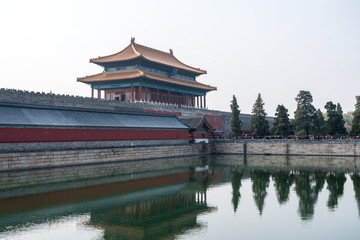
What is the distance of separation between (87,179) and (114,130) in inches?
484

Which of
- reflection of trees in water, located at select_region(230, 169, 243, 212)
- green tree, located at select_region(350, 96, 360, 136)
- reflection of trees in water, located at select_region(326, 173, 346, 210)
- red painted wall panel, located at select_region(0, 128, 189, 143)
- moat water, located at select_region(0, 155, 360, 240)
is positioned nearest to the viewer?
moat water, located at select_region(0, 155, 360, 240)

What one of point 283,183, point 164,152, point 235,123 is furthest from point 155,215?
point 235,123

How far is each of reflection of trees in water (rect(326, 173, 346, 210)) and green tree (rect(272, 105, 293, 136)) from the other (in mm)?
20914

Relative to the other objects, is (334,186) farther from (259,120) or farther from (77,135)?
(259,120)

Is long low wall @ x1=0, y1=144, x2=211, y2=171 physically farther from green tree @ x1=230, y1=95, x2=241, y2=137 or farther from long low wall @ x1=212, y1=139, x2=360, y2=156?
green tree @ x1=230, y1=95, x2=241, y2=137

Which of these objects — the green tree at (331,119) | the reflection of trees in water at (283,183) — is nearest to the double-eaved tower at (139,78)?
the green tree at (331,119)

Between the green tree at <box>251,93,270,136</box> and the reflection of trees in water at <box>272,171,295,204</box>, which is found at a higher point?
the green tree at <box>251,93,270,136</box>

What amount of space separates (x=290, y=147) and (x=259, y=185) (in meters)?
22.3

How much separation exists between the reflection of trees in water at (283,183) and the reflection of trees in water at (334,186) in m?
2.27

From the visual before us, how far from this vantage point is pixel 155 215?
49.5 ft

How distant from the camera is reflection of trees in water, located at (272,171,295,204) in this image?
1961 cm

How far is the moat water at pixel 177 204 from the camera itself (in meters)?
13.1

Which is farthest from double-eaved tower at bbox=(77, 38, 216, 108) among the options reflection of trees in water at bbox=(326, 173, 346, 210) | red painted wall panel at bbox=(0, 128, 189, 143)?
reflection of trees in water at bbox=(326, 173, 346, 210)

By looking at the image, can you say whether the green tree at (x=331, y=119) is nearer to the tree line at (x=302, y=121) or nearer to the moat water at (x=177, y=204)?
the tree line at (x=302, y=121)
